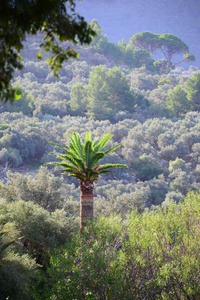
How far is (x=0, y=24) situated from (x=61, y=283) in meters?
9.38

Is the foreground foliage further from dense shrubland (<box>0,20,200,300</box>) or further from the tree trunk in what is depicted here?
the tree trunk

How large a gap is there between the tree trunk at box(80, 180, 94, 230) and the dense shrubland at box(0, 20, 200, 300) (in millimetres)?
495

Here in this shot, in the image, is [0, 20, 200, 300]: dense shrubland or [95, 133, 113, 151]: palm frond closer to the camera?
[0, 20, 200, 300]: dense shrubland

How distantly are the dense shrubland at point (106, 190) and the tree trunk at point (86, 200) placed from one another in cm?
49

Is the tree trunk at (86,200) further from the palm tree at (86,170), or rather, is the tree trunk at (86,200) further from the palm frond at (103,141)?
the palm frond at (103,141)

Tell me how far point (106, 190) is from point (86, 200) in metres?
14.6

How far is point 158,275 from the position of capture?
37.1ft

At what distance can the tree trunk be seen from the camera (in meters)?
14.0

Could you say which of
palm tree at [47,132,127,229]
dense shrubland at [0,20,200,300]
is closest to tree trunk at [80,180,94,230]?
palm tree at [47,132,127,229]

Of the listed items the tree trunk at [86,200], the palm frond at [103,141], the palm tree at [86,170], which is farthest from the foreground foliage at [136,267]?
the palm frond at [103,141]

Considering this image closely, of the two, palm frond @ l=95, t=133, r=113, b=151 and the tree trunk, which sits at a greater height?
palm frond @ l=95, t=133, r=113, b=151

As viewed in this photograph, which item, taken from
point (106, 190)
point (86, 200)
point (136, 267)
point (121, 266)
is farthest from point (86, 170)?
point (106, 190)

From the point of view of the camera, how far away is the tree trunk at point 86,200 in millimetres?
14047

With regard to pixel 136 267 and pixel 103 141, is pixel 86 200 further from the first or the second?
pixel 136 267
